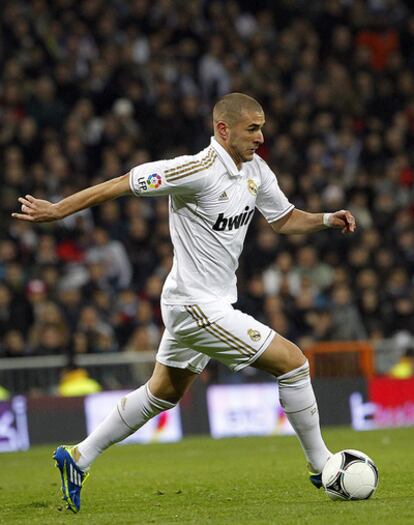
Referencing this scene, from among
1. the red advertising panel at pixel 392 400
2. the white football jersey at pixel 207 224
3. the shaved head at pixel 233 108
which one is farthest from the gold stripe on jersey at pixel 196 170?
the red advertising panel at pixel 392 400

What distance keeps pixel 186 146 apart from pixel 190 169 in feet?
40.6

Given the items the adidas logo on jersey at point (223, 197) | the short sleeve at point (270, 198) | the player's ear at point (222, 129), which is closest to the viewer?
the adidas logo on jersey at point (223, 197)

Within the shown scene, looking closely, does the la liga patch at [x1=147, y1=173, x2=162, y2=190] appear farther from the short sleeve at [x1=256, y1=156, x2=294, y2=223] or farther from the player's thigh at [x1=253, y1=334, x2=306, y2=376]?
the player's thigh at [x1=253, y1=334, x2=306, y2=376]

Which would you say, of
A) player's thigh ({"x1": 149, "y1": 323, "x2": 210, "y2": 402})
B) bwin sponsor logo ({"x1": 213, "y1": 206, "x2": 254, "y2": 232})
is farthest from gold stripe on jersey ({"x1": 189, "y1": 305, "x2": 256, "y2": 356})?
bwin sponsor logo ({"x1": 213, "y1": 206, "x2": 254, "y2": 232})

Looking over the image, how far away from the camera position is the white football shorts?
24.8 feet

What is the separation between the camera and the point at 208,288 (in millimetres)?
7723

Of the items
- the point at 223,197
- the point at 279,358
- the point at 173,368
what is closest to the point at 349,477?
the point at 279,358

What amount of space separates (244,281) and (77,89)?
4067 mm

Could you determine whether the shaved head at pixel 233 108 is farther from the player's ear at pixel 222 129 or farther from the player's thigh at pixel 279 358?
the player's thigh at pixel 279 358

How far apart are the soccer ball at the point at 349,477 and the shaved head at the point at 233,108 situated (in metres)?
2.17

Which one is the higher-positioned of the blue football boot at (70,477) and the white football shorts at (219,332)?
the white football shorts at (219,332)

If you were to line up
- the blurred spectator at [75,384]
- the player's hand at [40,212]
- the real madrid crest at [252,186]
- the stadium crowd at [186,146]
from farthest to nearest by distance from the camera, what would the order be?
1. the stadium crowd at [186,146]
2. the blurred spectator at [75,384]
3. the real madrid crest at [252,186]
4. the player's hand at [40,212]

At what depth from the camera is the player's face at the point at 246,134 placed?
25.5ft

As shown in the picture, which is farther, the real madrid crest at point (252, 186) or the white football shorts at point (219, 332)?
the real madrid crest at point (252, 186)
